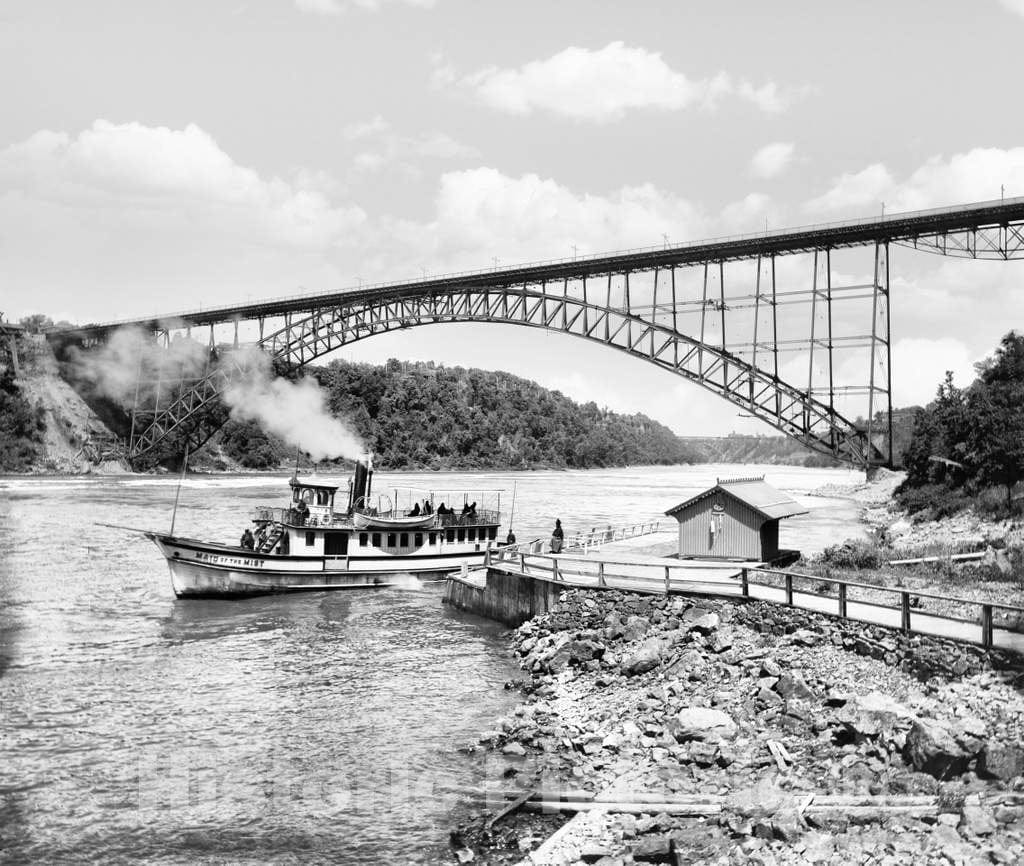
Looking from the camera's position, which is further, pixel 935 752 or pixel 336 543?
pixel 336 543

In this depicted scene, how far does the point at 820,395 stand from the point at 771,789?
3118cm

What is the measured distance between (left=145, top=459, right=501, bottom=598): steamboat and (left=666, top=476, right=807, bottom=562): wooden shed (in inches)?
393

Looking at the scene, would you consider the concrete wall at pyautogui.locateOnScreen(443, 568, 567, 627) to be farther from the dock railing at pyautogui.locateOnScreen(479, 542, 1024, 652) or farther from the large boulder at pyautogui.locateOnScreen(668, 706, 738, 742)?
the large boulder at pyautogui.locateOnScreen(668, 706, 738, 742)

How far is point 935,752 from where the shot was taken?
10242 millimetres

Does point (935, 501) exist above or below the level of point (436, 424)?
below

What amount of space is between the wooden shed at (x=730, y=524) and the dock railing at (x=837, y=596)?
1.95 m

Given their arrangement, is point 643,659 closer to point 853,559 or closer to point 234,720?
point 234,720

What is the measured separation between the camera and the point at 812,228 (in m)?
39.2

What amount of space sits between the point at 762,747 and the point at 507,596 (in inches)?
460

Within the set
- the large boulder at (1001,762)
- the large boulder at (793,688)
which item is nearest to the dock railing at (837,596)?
the large boulder at (793,688)

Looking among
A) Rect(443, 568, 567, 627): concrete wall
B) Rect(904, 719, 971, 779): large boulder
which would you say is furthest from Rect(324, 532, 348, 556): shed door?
Rect(904, 719, 971, 779): large boulder

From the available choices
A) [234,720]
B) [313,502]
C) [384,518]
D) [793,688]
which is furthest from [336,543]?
[793,688]

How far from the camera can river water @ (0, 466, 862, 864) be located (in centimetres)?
1117

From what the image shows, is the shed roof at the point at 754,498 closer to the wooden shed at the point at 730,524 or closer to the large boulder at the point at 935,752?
the wooden shed at the point at 730,524
